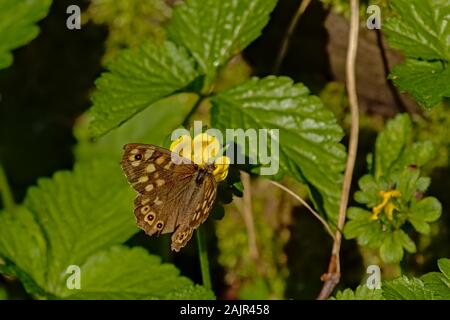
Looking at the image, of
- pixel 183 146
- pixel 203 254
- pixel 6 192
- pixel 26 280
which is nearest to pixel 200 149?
pixel 183 146

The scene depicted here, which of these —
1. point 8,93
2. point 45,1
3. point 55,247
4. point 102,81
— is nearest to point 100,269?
point 55,247

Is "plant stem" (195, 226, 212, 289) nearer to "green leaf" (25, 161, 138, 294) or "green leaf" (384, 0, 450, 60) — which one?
"green leaf" (25, 161, 138, 294)

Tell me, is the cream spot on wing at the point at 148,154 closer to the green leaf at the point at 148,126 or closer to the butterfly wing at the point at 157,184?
the butterfly wing at the point at 157,184

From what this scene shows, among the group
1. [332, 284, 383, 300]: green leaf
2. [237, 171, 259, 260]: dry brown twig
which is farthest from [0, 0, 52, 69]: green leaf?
[332, 284, 383, 300]: green leaf

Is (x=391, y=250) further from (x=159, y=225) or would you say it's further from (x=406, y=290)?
(x=159, y=225)

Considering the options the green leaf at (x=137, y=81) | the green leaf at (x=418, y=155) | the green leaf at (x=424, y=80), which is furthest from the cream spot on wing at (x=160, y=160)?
the green leaf at (x=418, y=155)
